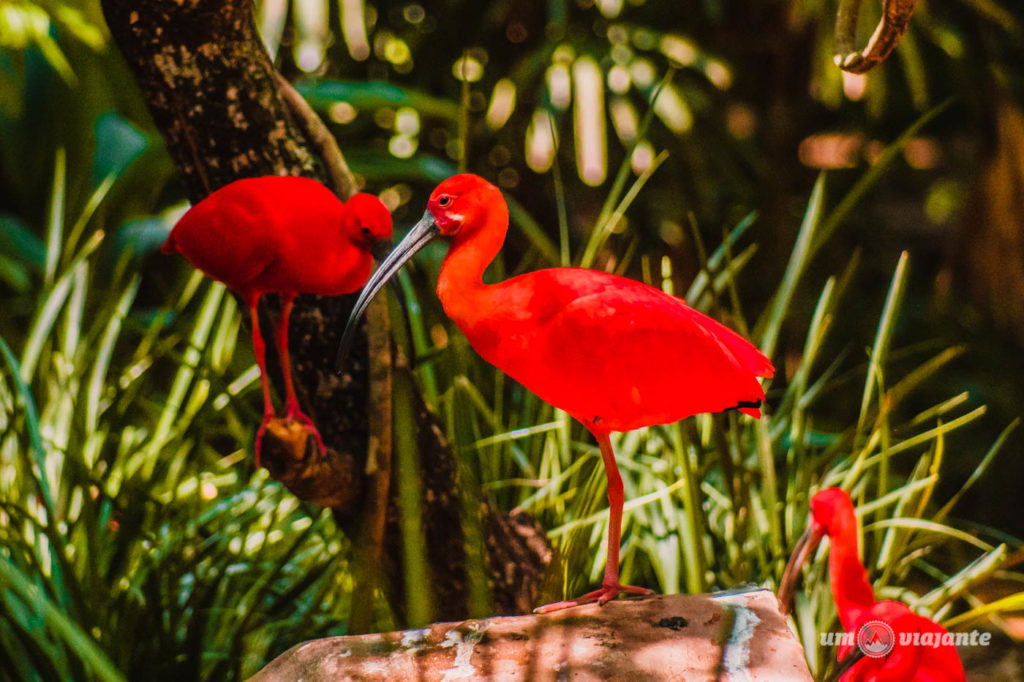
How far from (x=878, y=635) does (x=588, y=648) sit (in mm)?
253

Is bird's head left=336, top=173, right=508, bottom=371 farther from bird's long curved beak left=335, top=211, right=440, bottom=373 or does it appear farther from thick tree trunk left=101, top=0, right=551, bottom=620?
thick tree trunk left=101, top=0, right=551, bottom=620

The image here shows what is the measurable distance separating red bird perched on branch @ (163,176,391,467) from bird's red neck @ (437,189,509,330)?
7cm

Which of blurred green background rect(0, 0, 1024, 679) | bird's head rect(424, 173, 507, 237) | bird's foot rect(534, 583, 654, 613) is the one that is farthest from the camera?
blurred green background rect(0, 0, 1024, 679)

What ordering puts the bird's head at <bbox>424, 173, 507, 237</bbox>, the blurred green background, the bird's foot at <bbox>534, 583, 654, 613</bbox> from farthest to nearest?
the blurred green background, the bird's foot at <bbox>534, 583, 654, 613</bbox>, the bird's head at <bbox>424, 173, 507, 237</bbox>

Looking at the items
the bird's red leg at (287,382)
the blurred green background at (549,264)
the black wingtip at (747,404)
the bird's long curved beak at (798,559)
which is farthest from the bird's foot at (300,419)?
the bird's long curved beak at (798,559)

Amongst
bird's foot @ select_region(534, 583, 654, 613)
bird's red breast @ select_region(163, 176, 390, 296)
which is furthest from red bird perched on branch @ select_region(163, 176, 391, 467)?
bird's foot @ select_region(534, 583, 654, 613)

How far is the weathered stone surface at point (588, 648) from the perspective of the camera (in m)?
0.78

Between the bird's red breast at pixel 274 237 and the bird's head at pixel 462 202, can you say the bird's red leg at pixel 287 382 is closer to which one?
the bird's red breast at pixel 274 237

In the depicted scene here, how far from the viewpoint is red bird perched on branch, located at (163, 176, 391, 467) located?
2.45ft

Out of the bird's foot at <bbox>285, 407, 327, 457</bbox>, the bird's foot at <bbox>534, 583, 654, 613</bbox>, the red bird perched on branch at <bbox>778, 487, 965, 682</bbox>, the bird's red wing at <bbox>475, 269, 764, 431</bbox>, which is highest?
the bird's red wing at <bbox>475, 269, 764, 431</bbox>

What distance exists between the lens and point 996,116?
2.06 metres

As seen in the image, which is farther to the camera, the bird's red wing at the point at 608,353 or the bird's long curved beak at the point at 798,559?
the bird's long curved beak at the point at 798,559

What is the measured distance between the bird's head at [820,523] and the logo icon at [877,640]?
10cm

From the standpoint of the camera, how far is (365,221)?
2.48ft
